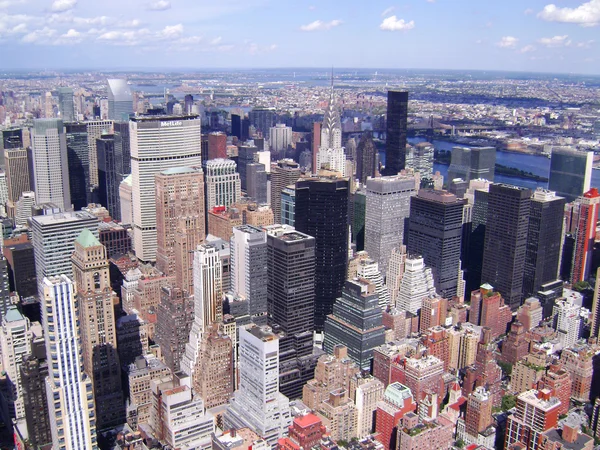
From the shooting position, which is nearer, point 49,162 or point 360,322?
point 360,322

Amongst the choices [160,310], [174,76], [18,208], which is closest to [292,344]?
[160,310]

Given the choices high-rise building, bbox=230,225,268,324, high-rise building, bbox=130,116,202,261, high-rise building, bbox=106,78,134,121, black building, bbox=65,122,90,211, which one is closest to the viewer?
high-rise building, bbox=230,225,268,324

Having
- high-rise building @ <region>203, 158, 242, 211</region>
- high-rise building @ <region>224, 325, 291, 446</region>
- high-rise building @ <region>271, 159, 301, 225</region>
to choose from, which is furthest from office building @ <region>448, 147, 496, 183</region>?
high-rise building @ <region>224, 325, 291, 446</region>

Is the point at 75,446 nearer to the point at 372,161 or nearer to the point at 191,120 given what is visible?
the point at 191,120

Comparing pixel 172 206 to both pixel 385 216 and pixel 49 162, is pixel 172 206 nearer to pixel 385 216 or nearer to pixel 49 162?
pixel 385 216

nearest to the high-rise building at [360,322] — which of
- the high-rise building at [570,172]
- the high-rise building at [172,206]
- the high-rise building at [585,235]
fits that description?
the high-rise building at [172,206]

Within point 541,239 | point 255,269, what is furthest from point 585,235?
point 255,269

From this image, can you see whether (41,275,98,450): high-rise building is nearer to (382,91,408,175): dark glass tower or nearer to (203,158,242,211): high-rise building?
(203,158,242,211): high-rise building
